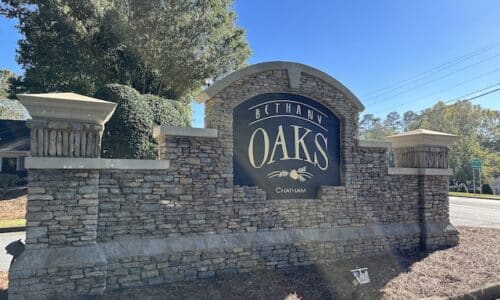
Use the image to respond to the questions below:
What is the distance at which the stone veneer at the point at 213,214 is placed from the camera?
16.5ft

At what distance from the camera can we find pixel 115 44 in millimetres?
16500

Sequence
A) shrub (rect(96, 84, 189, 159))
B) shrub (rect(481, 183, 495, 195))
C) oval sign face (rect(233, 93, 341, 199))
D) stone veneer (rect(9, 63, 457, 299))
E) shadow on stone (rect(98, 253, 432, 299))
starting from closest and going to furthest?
stone veneer (rect(9, 63, 457, 299)) → shadow on stone (rect(98, 253, 432, 299)) → oval sign face (rect(233, 93, 341, 199)) → shrub (rect(96, 84, 189, 159)) → shrub (rect(481, 183, 495, 195))

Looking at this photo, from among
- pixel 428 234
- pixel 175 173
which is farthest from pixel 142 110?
pixel 428 234

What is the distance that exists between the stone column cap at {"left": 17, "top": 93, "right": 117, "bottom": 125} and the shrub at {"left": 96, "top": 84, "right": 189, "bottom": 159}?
2992mm

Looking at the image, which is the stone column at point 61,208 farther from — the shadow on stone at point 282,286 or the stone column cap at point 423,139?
the stone column cap at point 423,139

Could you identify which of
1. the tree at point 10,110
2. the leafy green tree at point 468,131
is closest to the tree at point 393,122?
the leafy green tree at point 468,131

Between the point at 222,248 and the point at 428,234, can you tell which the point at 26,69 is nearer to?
the point at 222,248

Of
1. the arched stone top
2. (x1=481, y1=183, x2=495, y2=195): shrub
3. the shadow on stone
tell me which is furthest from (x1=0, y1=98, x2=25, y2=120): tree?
(x1=481, y1=183, x2=495, y2=195): shrub

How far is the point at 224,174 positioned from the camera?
21.1 feet

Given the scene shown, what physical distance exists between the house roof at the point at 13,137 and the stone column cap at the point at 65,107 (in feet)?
→ 61.7

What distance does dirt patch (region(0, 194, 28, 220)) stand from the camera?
14188 millimetres

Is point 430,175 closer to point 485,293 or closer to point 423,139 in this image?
point 423,139

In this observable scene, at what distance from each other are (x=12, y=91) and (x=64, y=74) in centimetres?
434

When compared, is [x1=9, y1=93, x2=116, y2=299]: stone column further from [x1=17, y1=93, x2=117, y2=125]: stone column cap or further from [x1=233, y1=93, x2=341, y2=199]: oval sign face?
[x1=233, y1=93, x2=341, y2=199]: oval sign face
